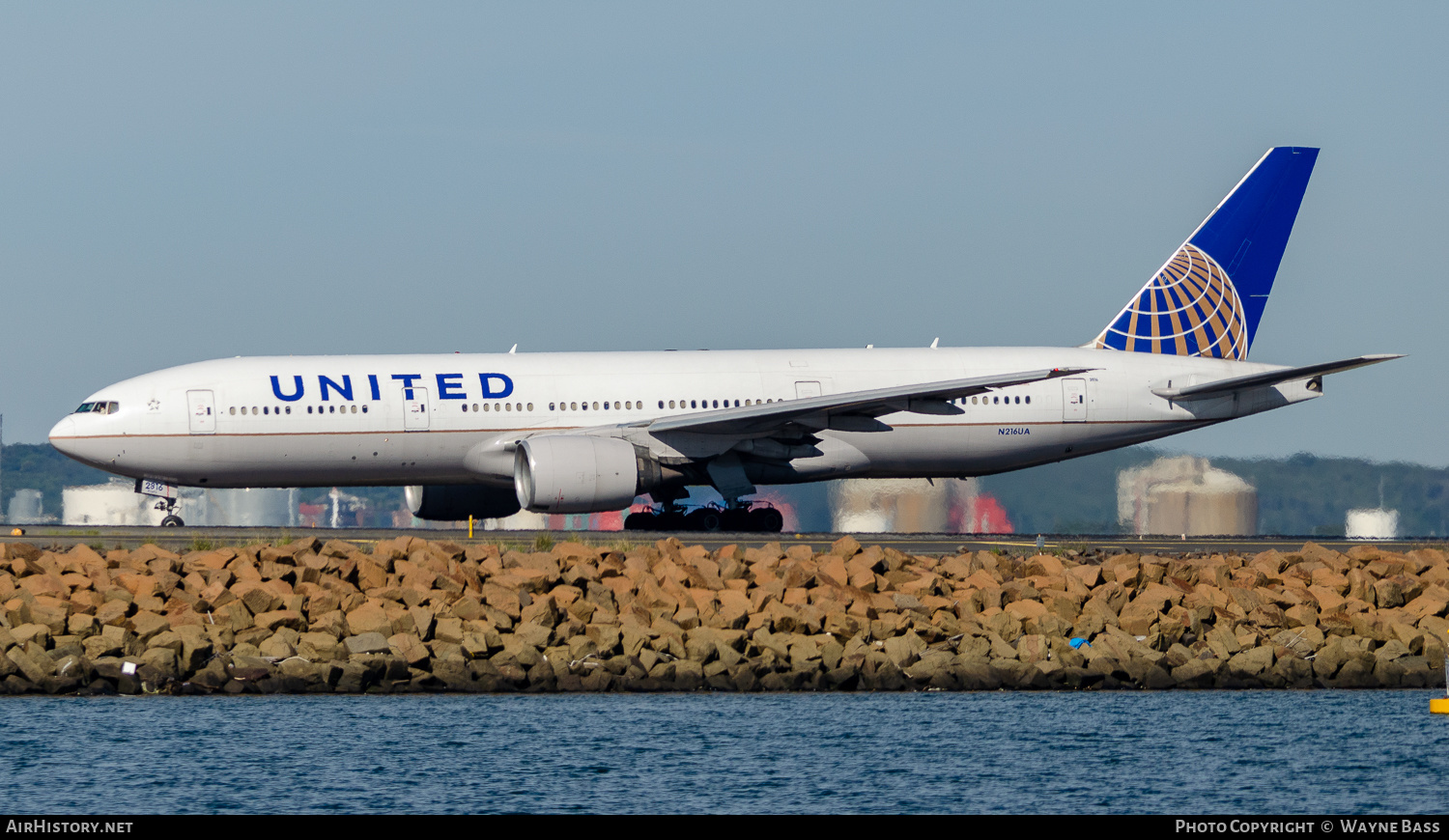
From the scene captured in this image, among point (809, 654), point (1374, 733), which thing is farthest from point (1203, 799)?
point (809, 654)

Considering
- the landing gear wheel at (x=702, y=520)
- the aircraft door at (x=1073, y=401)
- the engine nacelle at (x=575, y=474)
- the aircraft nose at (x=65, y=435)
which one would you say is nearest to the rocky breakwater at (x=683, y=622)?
the engine nacelle at (x=575, y=474)

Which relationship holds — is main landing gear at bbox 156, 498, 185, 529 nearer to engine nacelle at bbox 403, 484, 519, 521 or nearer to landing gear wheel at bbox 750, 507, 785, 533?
engine nacelle at bbox 403, 484, 519, 521

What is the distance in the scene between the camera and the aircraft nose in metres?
30.7

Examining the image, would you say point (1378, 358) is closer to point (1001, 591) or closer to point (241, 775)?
point (1001, 591)

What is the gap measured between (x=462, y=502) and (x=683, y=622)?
46.0 ft

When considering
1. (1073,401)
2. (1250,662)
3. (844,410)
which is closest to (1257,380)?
(1073,401)

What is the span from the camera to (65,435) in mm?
30719

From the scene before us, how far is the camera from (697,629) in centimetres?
2012

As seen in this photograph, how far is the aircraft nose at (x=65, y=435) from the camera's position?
30703 mm

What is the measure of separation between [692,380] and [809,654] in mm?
13453

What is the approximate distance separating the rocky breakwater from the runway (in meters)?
3.40

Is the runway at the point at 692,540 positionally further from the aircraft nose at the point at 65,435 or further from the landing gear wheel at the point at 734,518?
the aircraft nose at the point at 65,435

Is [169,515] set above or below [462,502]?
below

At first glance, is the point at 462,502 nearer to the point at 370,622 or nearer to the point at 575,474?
the point at 575,474
